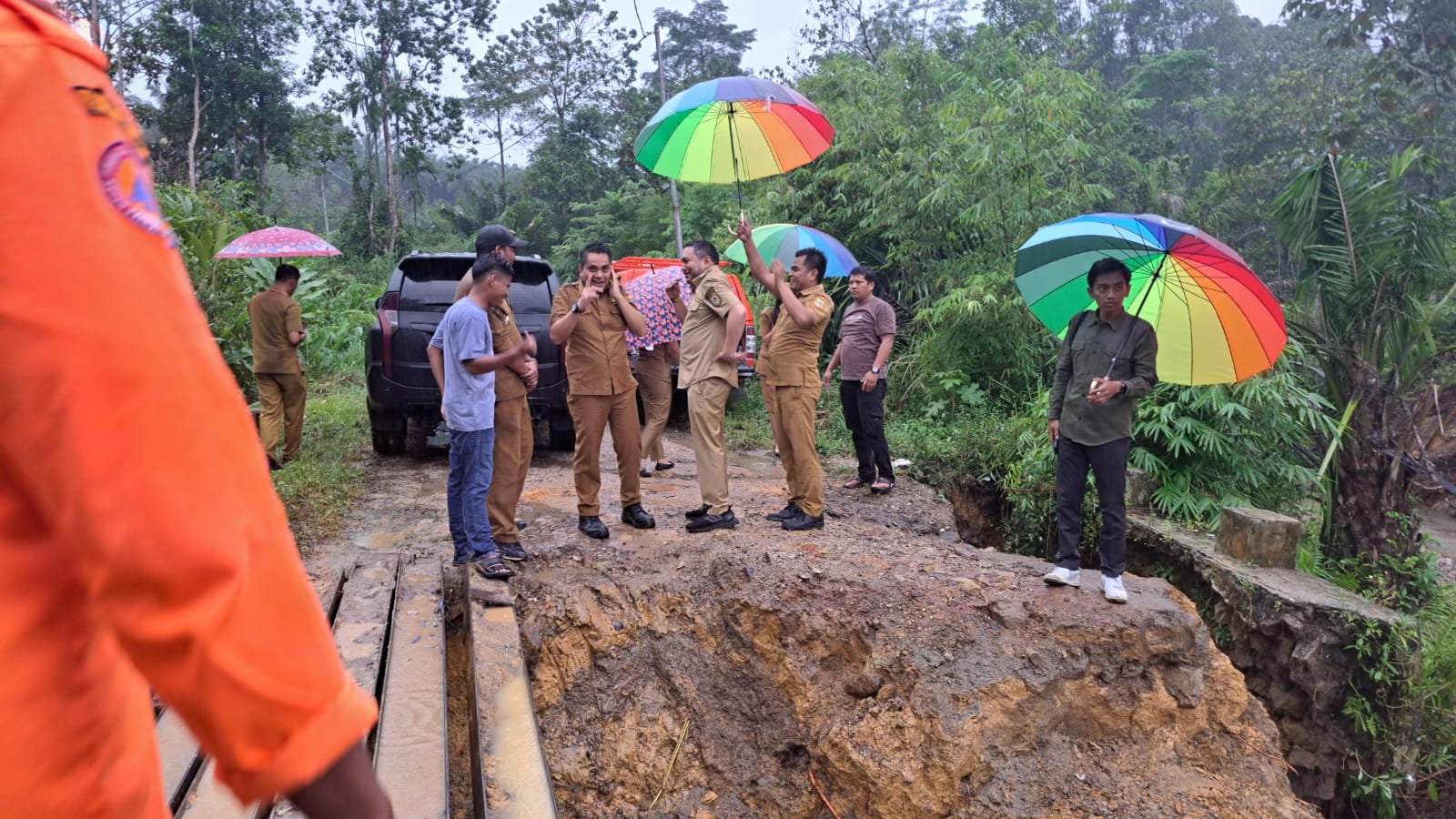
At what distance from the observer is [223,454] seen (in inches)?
26.3

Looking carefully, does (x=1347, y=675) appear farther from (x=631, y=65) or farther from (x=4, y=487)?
(x=631, y=65)

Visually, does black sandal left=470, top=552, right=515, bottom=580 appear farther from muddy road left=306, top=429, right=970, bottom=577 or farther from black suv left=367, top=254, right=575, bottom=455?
black suv left=367, top=254, right=575, bottom=455

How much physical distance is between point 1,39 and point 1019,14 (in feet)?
67.6

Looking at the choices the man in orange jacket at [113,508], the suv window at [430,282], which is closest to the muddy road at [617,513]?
the suv window at [430,282]

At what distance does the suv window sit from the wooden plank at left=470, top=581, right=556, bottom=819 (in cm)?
406

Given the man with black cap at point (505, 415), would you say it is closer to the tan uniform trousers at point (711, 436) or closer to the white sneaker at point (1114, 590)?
the tan uniform trousers at point (711, 436)

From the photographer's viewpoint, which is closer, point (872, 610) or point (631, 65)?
point (872, 610)

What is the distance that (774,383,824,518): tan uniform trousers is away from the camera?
6148 millimetres

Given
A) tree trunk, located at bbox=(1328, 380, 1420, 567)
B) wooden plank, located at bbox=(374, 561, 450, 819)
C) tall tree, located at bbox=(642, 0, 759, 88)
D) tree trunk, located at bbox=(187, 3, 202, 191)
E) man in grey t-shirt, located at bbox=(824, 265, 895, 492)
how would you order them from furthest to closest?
tall tree, located at bbox=(642, 0, 759, 88), tree trunk, located at bbox=(187, 3, 202, 191), man in grey t-shirt, located at bbox=(824, 265, 895, 492), tree trunk, located at bbox=(1328, 380, 1420, 567), wooden plank, located at bbox=(374, 561, 450, 819)

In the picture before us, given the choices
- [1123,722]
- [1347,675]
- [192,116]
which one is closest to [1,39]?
[1123,722]

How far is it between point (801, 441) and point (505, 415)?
6.58ft

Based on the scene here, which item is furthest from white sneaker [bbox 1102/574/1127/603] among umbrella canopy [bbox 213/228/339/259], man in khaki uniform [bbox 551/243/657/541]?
umbrella canopy [bbox 213/228/339/259]

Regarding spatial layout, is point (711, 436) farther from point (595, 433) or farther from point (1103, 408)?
point (1103, 408)

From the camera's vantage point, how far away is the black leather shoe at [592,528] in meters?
5.71
